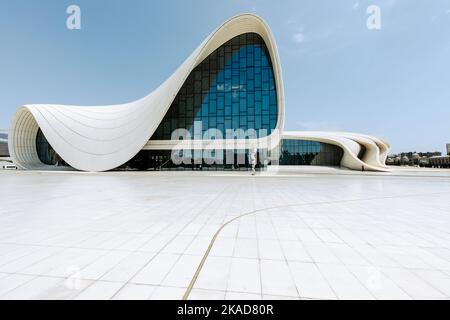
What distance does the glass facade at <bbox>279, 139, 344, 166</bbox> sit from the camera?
125 ft

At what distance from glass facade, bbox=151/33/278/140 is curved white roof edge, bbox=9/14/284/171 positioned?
1.18 m

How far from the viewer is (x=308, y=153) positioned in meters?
39.2

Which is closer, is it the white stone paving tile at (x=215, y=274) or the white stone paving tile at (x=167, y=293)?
the white stone paving tile at (x=167, y=293)

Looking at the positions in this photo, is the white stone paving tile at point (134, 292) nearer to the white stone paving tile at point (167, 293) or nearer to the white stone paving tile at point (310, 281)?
the white stone paving tile at point (167, 293)

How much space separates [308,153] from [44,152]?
4801cm

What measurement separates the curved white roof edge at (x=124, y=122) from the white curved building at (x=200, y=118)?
124 mm

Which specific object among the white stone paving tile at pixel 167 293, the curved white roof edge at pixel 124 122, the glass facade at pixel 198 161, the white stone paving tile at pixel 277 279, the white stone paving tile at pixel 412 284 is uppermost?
the curved white roof edge at pixel 124 122

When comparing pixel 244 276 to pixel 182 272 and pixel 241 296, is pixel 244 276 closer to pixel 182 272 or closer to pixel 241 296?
pixel 241 296

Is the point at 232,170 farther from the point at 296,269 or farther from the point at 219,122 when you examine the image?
the point at 296,269

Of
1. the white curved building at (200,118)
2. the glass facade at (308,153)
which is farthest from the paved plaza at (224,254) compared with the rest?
the glass facade at (308,153)

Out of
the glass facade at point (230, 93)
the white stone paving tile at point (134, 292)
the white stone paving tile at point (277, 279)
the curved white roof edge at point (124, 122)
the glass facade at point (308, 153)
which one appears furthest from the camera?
the glass facade at point (308, 153)

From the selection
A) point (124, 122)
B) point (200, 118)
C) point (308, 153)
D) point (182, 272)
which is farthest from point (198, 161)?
point (182, 272)

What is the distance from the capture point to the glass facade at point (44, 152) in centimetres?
3509
